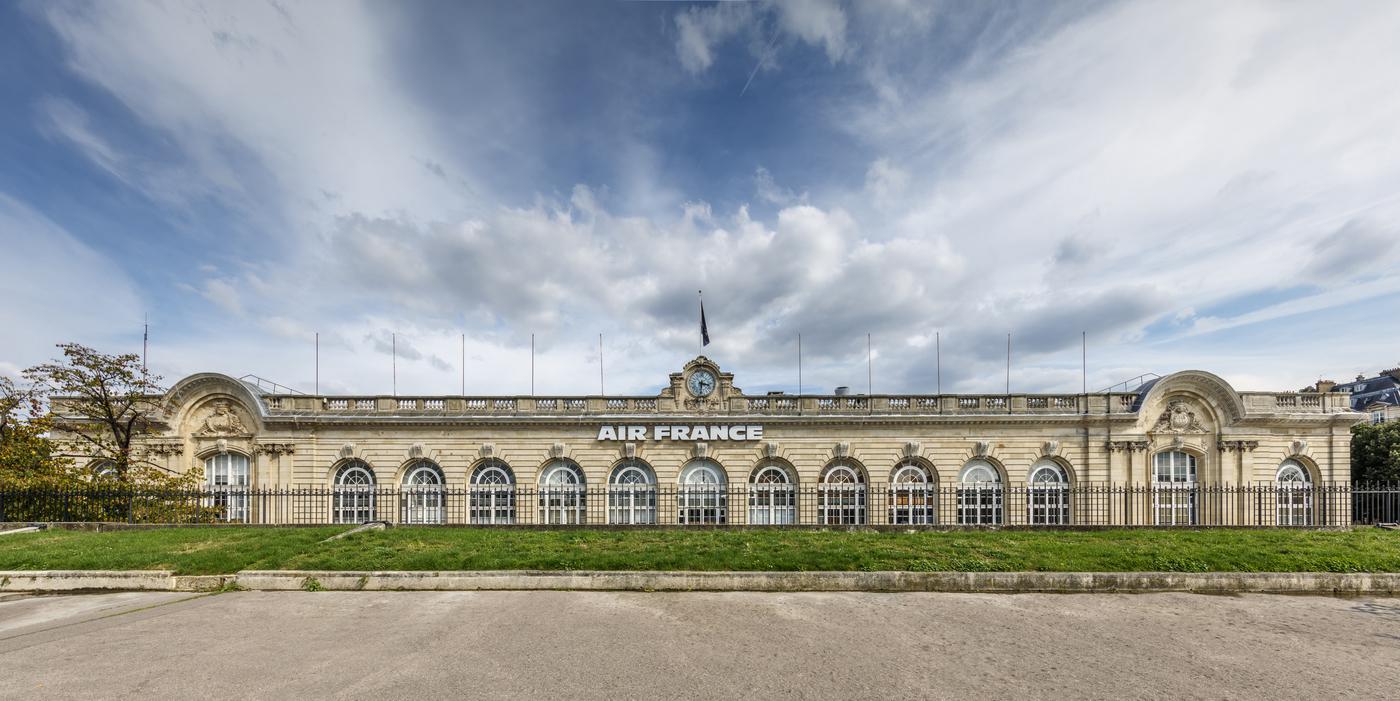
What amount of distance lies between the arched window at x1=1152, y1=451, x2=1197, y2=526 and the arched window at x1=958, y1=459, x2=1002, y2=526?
6577mm

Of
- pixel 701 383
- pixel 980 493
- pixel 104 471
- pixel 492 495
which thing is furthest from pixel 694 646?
pixel 104 471

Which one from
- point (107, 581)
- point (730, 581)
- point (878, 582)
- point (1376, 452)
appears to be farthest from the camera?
point (1376, 452)

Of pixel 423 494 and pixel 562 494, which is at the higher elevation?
pixel 423 494

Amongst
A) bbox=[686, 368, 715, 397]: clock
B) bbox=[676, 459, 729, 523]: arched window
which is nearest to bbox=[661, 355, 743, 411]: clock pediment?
bbox=[686, 368, 715, 397]: clock

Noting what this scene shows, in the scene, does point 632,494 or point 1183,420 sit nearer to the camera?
point 632,494

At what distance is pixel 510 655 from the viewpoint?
7.03 m

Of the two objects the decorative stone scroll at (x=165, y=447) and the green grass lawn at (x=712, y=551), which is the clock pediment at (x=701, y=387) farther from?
the decorative stone scroll at (x=165, y=447)

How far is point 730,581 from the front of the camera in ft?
34.1

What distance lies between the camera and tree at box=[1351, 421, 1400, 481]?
27828 mm

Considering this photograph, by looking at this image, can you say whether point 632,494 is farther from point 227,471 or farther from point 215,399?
point 215,399

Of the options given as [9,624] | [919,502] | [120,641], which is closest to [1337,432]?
[919,502]

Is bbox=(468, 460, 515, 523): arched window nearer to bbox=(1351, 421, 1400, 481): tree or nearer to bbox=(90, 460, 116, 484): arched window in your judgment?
bbox=(90, 460, 116, 484): arched window

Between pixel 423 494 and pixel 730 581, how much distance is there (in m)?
17.9

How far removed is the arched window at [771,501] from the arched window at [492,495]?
34.4ft
